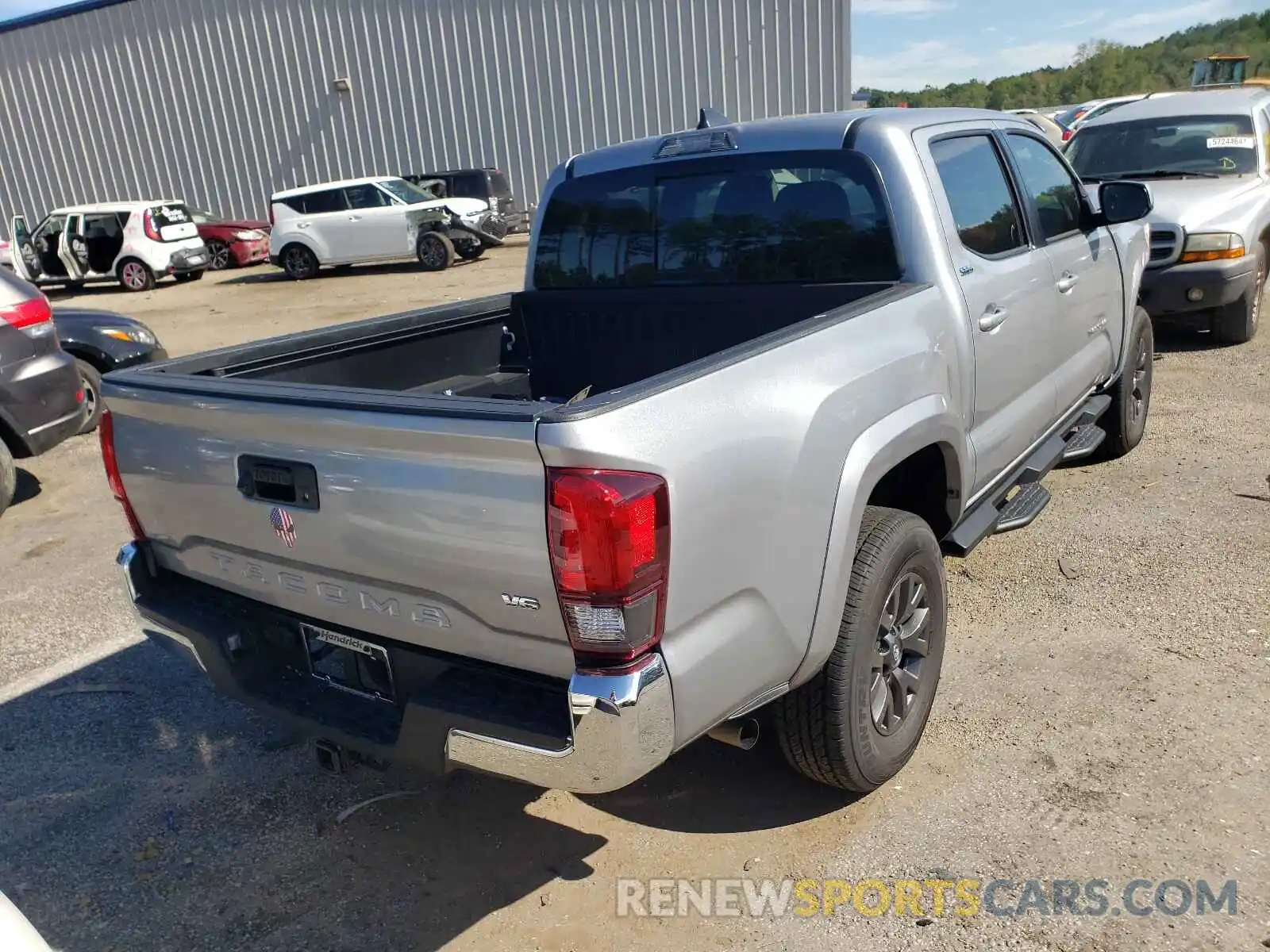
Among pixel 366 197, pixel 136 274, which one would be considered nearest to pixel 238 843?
pixel 366 197

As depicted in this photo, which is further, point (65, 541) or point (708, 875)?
point (65, 541)

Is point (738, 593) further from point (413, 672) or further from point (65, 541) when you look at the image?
point (65, 541)

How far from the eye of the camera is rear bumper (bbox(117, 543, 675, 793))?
212cm

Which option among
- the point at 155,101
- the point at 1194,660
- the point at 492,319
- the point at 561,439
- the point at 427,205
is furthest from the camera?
the point at 155,101

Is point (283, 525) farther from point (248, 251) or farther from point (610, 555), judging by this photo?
point (248, 251)

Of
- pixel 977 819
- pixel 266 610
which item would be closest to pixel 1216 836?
pixel 977 819

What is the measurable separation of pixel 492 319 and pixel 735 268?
1.05m

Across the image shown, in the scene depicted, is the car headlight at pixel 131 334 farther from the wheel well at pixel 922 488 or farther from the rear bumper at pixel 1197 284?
the rear bumper at pixel 1197 284

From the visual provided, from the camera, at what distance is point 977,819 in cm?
291

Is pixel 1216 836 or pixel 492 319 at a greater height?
pixel 492 319

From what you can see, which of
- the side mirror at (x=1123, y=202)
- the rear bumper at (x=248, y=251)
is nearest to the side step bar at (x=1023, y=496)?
the side mirror at (x=1123, y=202)

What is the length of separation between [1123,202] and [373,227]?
645 inches

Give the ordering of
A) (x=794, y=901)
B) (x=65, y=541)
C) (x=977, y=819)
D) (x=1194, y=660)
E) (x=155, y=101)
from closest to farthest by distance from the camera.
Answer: (x=794, y=901), (x=977, y=819), (x=1194, y=660), (x=65, y=541), (x=155, y=101)

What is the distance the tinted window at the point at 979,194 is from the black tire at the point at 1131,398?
1.71 metres
